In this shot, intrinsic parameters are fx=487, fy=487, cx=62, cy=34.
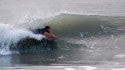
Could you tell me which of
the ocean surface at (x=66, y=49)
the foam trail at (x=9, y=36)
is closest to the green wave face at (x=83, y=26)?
the ocean surface at (x=66, y=49)

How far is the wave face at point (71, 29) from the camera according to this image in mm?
25891

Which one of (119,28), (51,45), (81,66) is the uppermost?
(119,28)

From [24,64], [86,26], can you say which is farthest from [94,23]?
[24,64]

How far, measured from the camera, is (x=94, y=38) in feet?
97.0

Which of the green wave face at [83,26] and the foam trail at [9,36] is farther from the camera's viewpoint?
the green wave face at [83,26]

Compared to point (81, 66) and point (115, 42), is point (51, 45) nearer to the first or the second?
point (115, 42)

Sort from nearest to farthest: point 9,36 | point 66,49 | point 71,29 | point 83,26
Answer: point 66,49, point 9,36, point 71,29, point 83,26

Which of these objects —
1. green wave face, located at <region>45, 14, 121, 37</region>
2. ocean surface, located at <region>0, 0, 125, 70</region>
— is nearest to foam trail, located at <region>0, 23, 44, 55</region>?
ocean surface, located at <region>0, 0, 125, 70</region>

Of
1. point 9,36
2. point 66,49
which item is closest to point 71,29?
point 66,49

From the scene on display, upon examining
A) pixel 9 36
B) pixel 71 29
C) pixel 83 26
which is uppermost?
pixel 83 26

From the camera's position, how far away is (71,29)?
34.8 meters

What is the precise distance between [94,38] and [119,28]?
5.23 m

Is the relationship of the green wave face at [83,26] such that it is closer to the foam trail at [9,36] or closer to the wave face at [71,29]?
the wave face at [71,29]

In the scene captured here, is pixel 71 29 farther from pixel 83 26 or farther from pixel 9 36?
pixel 9 36
